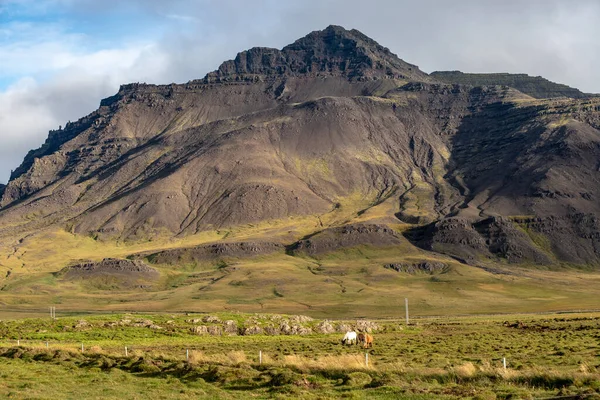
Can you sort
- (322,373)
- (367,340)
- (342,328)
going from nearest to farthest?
1. (322,373)
2. (367,340)
3. (342,328)

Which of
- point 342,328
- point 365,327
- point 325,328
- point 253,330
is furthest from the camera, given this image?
point 342,328

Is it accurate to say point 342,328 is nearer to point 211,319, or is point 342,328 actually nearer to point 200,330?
point 211,319

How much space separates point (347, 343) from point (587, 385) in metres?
39.9

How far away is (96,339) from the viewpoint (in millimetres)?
78188

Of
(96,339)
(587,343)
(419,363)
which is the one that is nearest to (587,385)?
(419,363)

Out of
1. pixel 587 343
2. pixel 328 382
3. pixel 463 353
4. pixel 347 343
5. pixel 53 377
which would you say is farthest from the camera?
pixel 347 343

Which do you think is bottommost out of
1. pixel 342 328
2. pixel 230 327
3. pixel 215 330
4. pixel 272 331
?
pixel 342 328

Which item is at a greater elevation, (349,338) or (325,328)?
(349,338)

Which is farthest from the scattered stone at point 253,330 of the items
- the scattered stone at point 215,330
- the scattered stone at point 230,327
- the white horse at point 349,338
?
the white horse at point 349,338

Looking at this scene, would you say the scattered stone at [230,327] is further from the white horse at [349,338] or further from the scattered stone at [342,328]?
the white horse at [349,338]

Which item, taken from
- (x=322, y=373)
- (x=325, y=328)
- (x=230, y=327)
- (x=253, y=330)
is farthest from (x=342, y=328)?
(x=322, y=373)

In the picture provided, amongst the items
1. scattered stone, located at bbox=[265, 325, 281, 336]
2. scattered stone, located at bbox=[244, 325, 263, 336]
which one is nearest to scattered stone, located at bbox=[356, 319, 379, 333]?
scattered stone, located at bbox=[265, 325, 281, 336]

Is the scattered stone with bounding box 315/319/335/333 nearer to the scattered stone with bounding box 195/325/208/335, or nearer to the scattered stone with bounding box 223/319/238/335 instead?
the scattered stone with bounding box 223/319/238/335

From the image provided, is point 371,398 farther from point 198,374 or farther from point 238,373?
point 198,374
